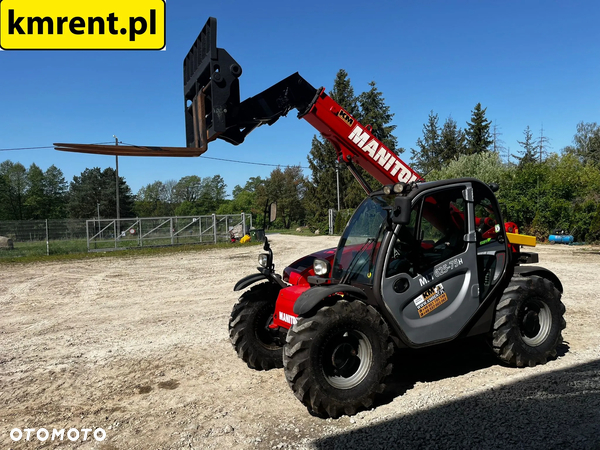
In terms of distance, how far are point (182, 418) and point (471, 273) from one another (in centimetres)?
321

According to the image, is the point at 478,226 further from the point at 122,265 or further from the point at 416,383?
the point at 122,265

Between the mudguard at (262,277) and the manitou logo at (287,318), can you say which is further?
the mudguard at (262,277)

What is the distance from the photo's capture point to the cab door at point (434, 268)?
4.32 m

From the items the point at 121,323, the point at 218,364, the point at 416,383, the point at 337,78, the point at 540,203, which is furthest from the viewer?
the point at 337,78

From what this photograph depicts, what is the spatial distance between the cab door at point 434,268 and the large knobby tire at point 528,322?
0.45 meters

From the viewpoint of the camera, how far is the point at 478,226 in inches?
197

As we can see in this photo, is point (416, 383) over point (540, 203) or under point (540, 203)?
under

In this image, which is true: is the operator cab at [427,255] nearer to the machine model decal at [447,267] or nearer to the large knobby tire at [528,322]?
the machine model decal at [447,267]

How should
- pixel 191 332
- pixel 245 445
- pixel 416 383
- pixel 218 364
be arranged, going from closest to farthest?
pixel 245 445
pixel 416 383
pixel 218 364
pixel 191 332

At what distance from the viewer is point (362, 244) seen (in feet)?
15.5

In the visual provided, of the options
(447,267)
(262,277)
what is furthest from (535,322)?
(262,277)

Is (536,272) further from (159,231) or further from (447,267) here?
(159,231)

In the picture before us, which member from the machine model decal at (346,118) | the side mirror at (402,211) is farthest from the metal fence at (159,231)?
the side mirror at (402,211)

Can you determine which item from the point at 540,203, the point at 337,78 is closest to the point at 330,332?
the point at 540,203
